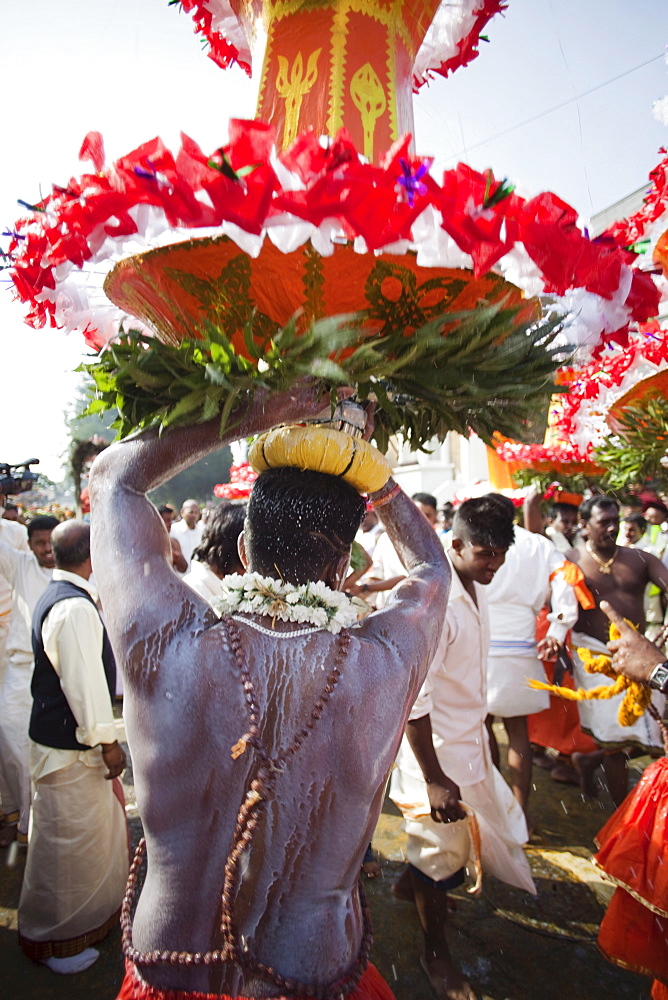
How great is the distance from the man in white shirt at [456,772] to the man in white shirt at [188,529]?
627 centimetres

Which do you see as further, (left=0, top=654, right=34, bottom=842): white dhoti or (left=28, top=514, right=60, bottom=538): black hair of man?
(left=28, top=514, right=60, bottom=538): black hair of man

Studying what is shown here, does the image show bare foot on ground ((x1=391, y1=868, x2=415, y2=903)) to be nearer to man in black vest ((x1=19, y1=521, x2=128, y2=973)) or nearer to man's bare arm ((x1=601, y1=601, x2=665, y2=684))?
man in black vest ((x1=19, y1=521, x2=128, y2=973))

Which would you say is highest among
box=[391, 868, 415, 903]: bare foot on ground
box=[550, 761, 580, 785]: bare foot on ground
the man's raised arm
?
the man's raised arm

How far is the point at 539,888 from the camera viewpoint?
407 cm

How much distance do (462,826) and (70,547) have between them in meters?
2.64

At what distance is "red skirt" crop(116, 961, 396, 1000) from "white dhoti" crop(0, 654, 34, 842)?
11.9 ft

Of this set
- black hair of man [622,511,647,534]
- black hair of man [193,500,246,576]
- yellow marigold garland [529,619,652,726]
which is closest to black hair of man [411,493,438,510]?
black hair of man [622,511,647,534]

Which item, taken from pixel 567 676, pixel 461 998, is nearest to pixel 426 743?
pixel 461 998

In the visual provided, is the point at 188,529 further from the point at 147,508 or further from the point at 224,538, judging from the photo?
the point at 147,508

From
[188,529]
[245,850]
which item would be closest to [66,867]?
[245,850]

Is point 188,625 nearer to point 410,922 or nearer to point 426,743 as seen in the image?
point 426,743

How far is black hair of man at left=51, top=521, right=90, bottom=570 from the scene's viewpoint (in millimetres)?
3588

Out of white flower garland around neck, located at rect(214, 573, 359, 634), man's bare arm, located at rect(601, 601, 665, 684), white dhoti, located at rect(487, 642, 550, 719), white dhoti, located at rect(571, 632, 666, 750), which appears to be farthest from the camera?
white dhoti, located at rect(487, 642, 550, 719)

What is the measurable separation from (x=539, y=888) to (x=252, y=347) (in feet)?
13.6
